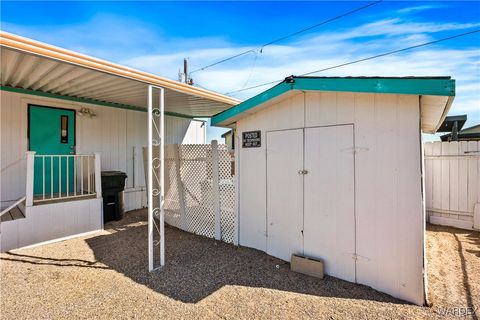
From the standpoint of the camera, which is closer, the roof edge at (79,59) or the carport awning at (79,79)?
the roof edge at (79,59)

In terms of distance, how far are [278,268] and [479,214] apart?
Answer: 4939mm

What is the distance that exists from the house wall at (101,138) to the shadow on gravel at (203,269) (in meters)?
2.28

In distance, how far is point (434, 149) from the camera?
20.1 ft

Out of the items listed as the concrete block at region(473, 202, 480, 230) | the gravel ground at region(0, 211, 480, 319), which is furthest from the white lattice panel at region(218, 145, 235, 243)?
the concrete block at region(473, 202, 480, 230)

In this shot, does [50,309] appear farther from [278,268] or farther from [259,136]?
[259,136]

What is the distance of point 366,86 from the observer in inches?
118

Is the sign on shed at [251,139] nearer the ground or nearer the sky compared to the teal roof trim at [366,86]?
nearer the ground

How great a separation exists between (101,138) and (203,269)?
4.83 metres

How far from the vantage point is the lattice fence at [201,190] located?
4.74 metres

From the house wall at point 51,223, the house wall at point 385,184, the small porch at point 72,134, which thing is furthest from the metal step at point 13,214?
the house wall at point 385,184

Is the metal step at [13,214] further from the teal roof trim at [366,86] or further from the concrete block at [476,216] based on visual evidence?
the concrete block at [476,216]

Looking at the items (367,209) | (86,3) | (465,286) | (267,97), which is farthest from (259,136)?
(86,3)

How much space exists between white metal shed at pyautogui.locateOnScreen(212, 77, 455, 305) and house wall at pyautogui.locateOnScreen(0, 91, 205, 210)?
416 centimetres

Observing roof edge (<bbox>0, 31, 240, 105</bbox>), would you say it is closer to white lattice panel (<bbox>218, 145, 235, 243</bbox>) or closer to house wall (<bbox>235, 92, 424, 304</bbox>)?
white lattice panel (<bbox>218, 145, 235, 243</bbox>)
